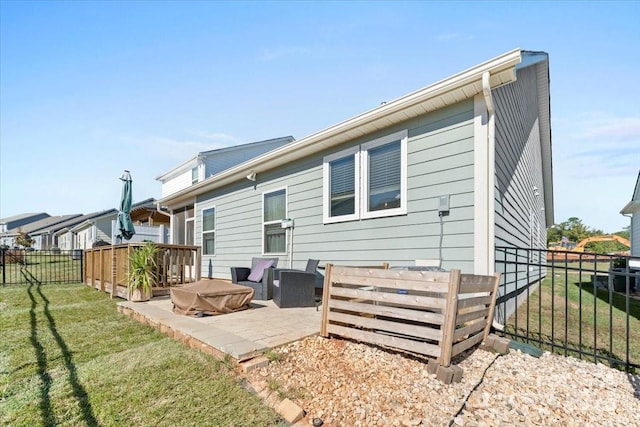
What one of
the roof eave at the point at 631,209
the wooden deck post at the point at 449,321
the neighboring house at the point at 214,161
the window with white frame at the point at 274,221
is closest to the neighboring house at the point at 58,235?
the neighboring house at the point at 214,161

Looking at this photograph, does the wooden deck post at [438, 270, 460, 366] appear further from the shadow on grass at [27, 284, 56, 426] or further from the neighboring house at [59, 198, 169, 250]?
the neighboring house at [59, 198, 169, 250]

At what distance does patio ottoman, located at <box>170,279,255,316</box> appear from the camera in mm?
4547

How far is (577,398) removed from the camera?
2.65 meters

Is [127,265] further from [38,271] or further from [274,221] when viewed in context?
[38,271]

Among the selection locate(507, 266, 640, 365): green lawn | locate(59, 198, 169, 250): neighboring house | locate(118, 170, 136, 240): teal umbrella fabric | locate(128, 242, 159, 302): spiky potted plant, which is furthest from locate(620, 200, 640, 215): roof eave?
locate(59, 198, 169, 250): neighboring house

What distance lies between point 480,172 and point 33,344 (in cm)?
540

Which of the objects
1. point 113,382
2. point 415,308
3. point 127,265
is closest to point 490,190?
point 415,308

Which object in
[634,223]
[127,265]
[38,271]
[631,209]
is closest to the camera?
[127,265]

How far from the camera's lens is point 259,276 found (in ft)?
21.6

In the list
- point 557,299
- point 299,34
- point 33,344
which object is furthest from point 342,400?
point 299,34

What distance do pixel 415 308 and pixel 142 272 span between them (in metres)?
5.10

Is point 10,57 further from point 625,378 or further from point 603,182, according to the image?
point 603,182

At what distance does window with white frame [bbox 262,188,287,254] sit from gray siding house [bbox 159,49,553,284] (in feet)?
0.07

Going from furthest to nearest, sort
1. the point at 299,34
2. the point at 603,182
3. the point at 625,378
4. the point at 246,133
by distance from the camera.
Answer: the point at 603,182 < the point at 246,133 < the point at 299,34 < the point at 625,378
